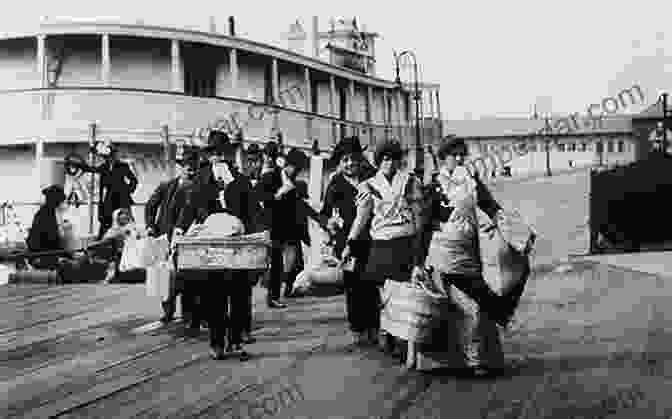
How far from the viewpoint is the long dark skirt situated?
687 centimetres

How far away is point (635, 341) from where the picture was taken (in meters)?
7.37

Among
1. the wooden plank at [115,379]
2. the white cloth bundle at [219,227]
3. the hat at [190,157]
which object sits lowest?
the wooden plank at [115,379]

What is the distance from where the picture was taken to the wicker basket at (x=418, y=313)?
243 inches

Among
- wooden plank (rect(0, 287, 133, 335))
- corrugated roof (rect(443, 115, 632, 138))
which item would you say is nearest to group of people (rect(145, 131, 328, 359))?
wooden plank (rect(0, 287, 133, 335))

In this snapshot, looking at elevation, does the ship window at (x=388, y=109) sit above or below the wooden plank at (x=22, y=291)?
above

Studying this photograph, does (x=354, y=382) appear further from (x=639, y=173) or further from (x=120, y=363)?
(x=639, y=173)

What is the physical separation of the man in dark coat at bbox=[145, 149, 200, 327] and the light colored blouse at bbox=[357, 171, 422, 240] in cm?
164

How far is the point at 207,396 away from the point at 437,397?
1504 mm

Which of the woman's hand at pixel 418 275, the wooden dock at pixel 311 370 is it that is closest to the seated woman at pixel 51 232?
the wooden dock at pixel 311 370

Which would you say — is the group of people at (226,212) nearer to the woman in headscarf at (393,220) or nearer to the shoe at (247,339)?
the shoe at (247,339)

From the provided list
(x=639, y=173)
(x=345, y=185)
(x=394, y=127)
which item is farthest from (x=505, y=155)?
(x=345, y=185)

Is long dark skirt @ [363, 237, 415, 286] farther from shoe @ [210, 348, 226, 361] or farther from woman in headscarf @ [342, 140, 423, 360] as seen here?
shoe @ [210, 348, 226, 361]

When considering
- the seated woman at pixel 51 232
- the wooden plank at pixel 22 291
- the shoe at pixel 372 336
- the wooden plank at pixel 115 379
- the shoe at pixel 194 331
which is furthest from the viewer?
the seated woman at pixel 51 232

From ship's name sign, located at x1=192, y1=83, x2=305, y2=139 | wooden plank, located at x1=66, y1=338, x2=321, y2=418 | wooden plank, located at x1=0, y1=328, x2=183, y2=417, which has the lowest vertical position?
wooden plank, located at x1=0, y1=328, x2=183, y2=417
